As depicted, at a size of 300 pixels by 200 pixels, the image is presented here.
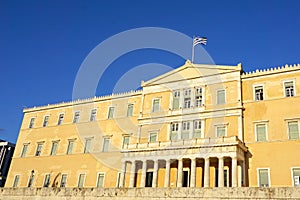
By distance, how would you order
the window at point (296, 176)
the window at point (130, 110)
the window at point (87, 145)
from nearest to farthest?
the window at point (296, 176) < the window at point (130, 110) < the window at point (87, 145)

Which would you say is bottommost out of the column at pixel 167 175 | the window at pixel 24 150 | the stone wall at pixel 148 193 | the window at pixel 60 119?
the stone wall at pixel 148 193

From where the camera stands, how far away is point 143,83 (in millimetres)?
34938

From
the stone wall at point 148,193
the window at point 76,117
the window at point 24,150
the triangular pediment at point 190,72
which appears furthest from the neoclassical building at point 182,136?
the stone wall at point 148,193

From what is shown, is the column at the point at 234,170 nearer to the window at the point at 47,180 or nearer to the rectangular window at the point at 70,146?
the rectangular window at the point at 70,146

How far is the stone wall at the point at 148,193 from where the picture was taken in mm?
12618

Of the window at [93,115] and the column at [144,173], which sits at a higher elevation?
the window at [93,115]

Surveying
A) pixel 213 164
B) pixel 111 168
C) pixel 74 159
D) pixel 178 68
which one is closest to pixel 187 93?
pixel 178 68

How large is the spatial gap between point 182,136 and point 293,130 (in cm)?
980

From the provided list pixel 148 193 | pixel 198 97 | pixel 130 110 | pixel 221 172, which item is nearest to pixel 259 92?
pixel 198 97

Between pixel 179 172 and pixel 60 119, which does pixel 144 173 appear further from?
pixel 60 119

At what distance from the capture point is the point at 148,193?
49.8 feet

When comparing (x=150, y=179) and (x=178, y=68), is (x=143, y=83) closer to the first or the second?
(x=178, y=68)

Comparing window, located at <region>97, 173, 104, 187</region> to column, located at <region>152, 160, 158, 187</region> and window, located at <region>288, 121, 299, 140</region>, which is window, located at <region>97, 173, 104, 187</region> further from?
window, located at <region>288, 121, 299, 140</region>

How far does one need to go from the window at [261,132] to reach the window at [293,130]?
2000 millimetres
